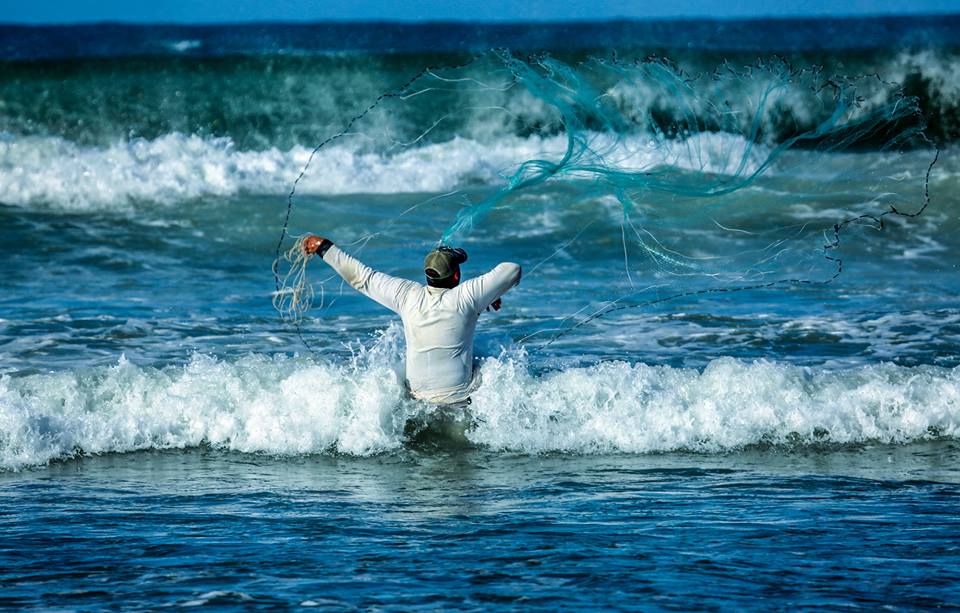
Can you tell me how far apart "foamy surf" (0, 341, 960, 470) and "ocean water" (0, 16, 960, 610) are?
0.07 ft

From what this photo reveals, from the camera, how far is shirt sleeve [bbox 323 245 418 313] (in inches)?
280

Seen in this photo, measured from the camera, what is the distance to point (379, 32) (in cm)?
3106

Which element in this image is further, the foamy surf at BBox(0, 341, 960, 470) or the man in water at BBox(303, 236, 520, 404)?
the foamy surf at BBox(0, 341, 960, 470)

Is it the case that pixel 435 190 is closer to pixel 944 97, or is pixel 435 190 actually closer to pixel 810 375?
pixel 810 375

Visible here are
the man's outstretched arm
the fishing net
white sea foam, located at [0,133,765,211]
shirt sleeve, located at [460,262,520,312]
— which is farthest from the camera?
white sea foam, located at [0,133,765,211]

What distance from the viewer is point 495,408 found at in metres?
7.42

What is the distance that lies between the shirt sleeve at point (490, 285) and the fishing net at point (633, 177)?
51 cm

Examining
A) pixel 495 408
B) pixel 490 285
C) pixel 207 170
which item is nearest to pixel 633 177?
pixel 490 285

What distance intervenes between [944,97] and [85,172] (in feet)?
55.4

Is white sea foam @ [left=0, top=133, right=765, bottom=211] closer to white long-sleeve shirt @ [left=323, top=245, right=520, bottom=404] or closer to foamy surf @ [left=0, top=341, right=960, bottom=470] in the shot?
foamy surf @ [left=0, top=341, right=960, bottom=470]

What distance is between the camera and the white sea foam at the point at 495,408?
7.29m

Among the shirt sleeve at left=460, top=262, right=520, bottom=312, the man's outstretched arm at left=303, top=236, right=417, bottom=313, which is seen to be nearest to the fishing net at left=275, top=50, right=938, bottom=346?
the man's outstretched arm at left=303, top=236, right=417, bottom=313

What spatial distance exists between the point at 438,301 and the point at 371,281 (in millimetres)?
434

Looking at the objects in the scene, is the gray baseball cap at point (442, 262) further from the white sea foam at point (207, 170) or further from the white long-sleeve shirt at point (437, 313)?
the white sea foam at point (207, 170)
